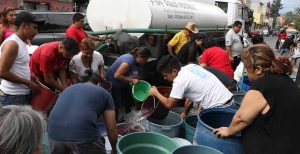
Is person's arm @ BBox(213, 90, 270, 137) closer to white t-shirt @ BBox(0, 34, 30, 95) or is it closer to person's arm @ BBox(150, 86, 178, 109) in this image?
person's arm @ BBox(150, 86, 178, 109)

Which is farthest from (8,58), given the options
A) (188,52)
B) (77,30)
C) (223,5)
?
(223,5)

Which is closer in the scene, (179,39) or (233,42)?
(179,39)

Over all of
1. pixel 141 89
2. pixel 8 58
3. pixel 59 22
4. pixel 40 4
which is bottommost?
pixel 141 89

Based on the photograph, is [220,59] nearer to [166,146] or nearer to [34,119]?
[166,146]

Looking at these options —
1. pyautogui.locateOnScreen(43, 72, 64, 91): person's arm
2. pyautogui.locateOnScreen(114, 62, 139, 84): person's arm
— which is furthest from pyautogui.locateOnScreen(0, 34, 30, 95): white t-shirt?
pyautogui.locateOnScreen(114, 62, 139, 84): person's arm

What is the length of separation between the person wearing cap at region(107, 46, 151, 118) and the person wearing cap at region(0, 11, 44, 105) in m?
1.50

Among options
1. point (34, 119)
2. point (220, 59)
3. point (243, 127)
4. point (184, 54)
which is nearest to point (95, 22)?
point (184, 54)

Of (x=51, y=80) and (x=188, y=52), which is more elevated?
(x=188, y=52)

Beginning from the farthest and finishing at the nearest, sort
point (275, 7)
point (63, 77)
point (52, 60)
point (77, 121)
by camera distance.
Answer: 1. point (275, 7)
2. point (63, 77)
3. point (52, 60)
4. point (77, 121)

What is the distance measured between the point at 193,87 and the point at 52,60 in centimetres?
171

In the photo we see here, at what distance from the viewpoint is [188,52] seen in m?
5.90

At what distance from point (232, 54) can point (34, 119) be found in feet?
23.1

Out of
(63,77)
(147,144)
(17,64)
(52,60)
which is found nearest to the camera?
(147,144)

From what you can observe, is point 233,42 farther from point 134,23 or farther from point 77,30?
point 77,30
